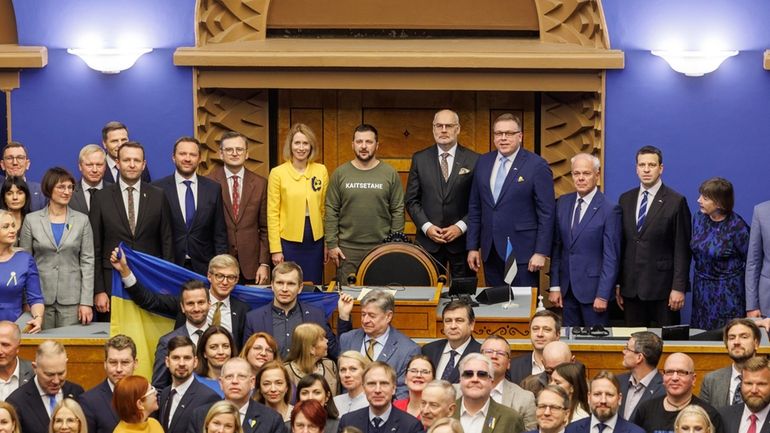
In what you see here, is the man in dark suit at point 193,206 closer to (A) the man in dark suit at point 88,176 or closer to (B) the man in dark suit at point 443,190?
(A) the man in dark suit at point 88,176

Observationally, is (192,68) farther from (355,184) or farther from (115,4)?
(355,184)

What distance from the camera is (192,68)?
13.5 meters

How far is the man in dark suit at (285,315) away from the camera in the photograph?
10641 millimetres

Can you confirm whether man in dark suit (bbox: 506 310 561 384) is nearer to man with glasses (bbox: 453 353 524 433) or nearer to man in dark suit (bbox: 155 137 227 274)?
man with glasses (bbox: 453 353 524 433)

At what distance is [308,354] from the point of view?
1019cm

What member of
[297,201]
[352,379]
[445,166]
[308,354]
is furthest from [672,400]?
[297,201]

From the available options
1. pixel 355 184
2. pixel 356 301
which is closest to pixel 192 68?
pixel 355 184

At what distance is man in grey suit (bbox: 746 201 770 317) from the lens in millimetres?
11391

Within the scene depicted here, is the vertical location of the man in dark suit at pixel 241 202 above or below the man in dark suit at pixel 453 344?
above

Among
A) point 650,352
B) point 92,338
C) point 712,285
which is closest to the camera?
point 650,352

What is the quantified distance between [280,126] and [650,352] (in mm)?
4868

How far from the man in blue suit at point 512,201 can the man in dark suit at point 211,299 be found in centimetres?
199

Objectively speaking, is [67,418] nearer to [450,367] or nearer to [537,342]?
[450,367]

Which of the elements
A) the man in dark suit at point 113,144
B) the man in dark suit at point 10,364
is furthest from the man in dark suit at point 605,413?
the man in dark suit at point 113,144
